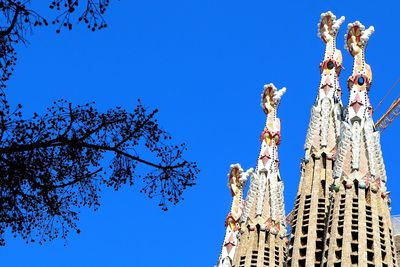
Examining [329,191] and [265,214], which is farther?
[265,214]

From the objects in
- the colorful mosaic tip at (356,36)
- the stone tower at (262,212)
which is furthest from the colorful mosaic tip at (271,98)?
the colorful mosaic tip at (356,36)

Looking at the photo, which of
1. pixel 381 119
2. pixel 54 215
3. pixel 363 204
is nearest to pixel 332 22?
pixel 363 204

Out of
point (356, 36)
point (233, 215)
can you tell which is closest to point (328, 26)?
point (356, 36)

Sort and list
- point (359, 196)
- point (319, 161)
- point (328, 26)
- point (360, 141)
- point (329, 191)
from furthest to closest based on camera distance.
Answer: point (328, 26)
point (319, 161)
point (329, 191)
point (360, 141)
point (359, 196)

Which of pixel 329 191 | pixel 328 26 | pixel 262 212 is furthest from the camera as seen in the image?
pixel 328 26

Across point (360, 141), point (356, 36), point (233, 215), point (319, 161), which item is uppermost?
point (356, 36)

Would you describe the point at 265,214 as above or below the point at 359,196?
above

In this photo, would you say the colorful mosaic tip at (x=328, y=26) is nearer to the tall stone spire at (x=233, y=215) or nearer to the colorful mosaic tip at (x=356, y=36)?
the colorful mosaic tip at (x=356, y=36)

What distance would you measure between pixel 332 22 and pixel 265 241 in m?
11.5

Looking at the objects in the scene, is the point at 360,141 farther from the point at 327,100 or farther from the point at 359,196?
the point at 327,100

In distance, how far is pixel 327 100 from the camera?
44562 millimetres

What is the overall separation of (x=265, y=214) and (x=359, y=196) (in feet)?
23.3

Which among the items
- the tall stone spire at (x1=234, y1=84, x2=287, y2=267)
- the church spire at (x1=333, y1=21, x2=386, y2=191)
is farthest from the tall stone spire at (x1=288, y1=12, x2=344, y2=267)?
the church spire at (x1=333, y1=21, x2=386, y2=191)

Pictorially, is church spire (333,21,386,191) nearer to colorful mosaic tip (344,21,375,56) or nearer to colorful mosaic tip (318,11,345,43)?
colorful mosaic tip (344,21,375,56)
